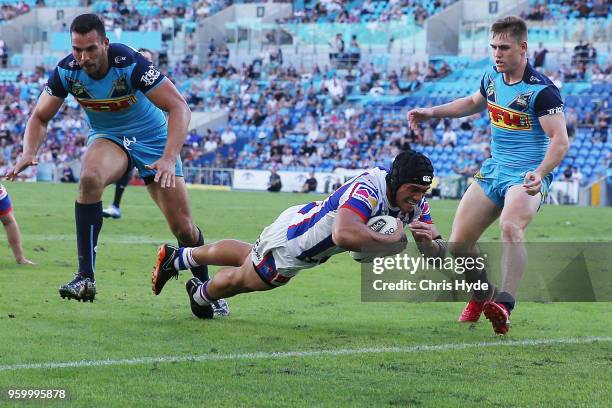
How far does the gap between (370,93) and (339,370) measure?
36573mm

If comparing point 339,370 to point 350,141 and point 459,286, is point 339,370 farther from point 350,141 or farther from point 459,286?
point 350,141

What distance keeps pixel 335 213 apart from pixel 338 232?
0.86 ft

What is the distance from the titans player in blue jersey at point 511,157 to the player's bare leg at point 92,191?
268cm

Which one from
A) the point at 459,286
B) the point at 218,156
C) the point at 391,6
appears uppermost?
the point at 391,6

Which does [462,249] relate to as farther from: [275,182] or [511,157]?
[275,182]

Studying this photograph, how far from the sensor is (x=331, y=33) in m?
46.2

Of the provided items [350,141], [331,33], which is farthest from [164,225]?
[331,33]

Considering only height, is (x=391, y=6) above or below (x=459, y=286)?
above

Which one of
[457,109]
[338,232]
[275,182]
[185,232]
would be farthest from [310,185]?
[338,232]

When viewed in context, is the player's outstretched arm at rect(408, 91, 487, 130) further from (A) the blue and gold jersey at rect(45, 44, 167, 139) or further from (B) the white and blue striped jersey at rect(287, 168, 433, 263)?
(A) the blue and gold jersey at rect(45, 44, 167, 139)

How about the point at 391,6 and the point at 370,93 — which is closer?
the point at 370,93

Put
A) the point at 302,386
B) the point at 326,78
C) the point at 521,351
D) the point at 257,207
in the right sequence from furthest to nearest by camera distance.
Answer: the point at 326,78 → the point at 257,207 → the point at 521,351 → the point at 302,386

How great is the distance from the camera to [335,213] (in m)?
7.18

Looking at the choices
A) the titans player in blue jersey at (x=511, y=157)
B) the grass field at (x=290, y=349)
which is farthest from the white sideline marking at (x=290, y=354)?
the titans player in blue jersey at (x=511, y=157)
